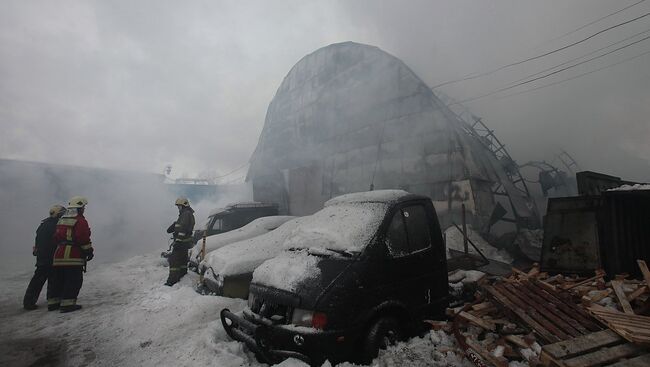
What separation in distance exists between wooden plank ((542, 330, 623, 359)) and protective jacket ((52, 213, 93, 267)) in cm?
649

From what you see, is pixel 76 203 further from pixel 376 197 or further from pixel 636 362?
pixel 636 362

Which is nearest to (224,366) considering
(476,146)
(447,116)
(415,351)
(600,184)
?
(415,351)

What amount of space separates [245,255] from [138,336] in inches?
71.0

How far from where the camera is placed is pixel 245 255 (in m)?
5.22

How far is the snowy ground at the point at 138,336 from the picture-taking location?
2.98m

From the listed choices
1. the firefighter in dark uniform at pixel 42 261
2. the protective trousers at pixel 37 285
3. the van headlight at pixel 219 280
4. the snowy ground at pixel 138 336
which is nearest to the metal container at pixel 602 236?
the snowy ground at pixel 138 336

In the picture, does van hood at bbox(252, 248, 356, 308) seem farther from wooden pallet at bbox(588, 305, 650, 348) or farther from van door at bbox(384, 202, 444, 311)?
wooden pallet at bbox(588, 305, 650, 348)

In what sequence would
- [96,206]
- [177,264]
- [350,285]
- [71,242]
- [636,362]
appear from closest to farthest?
[636,362] → [350,285] → [71,242] → [177,264] → [96,206]

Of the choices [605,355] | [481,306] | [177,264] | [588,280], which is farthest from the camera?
[177,264]

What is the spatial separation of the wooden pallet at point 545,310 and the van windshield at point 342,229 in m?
1.72

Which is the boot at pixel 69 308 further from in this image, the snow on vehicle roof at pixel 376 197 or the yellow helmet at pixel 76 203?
the snow on vehicle roof at pixel 376 197

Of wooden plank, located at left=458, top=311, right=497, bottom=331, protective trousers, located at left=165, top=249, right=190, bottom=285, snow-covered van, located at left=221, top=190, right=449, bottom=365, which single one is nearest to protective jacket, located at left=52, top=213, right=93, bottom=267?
protective trousers, located at left=165, top=249, right=190, bottom=285

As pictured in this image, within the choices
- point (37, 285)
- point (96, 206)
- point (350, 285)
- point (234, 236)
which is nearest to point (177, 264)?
point (234, 236)

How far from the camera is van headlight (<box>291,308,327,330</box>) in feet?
8.36
